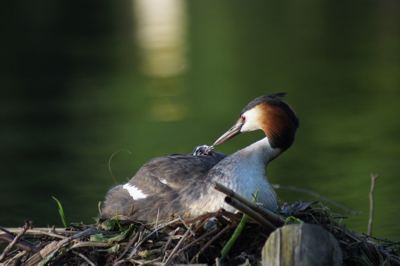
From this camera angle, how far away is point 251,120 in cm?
711

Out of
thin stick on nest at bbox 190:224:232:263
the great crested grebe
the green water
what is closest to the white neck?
the great crested grebe

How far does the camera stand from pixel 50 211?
39.0ft

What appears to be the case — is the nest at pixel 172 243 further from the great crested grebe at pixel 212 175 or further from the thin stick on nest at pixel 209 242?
the great crested grebe at pixel 212 175

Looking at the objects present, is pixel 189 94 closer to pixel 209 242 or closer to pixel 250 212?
pixel 209 242

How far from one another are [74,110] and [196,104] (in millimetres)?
2052

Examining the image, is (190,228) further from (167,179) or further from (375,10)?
(375,10)

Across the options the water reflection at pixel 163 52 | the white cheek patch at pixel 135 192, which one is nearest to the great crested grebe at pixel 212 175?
the white cheek patch at pixel 135 192

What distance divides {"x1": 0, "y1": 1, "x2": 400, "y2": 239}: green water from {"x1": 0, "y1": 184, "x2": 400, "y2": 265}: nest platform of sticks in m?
3.21

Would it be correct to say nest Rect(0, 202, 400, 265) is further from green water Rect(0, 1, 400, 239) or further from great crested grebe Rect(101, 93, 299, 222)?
green water Rect(0, 1, 400, 239)

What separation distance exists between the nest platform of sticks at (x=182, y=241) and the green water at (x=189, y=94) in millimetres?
3208

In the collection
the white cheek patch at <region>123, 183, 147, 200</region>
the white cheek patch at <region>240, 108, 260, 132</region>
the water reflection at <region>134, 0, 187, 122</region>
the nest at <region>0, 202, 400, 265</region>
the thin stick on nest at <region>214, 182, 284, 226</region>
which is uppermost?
the white cheek patch at <region>240, 108, 260, 132</region>

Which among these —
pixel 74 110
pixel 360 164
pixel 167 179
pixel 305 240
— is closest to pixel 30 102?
pixel 74 110

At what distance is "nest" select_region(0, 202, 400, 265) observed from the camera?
6.18 metres

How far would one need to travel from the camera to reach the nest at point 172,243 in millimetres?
6184
